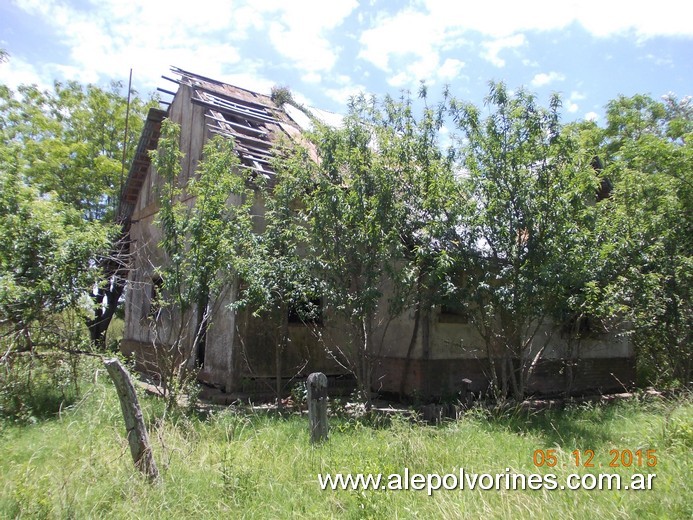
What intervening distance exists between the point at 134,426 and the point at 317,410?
206 cm

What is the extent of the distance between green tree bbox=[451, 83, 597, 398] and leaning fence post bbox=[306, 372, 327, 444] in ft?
10.9

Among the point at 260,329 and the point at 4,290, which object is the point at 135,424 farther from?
the point at 260,329

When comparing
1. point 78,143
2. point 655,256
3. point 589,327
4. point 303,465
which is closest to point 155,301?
point 303,465

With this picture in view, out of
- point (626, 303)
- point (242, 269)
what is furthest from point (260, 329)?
point (626, 303)

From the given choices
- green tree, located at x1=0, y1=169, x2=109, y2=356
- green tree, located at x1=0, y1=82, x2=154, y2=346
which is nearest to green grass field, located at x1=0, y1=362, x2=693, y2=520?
green tree, located at x1=0, y1=169, x2=109, y2=356

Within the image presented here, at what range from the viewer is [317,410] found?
19.6 ft

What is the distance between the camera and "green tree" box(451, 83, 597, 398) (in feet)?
25.5

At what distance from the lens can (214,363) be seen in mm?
10281

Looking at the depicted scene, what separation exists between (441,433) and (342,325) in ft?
14.6

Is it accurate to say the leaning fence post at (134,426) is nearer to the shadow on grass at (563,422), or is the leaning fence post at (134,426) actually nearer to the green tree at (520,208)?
the shadow on grass at (563,422)

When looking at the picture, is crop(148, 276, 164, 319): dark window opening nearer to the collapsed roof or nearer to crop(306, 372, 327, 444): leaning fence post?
the collapsed roof

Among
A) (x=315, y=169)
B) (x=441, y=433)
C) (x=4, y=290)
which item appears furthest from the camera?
(x=315, y=169)

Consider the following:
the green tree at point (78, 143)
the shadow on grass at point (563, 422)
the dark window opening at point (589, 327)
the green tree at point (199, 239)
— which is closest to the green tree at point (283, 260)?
the green tree at point (199, 239)

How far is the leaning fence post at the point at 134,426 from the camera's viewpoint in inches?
191
